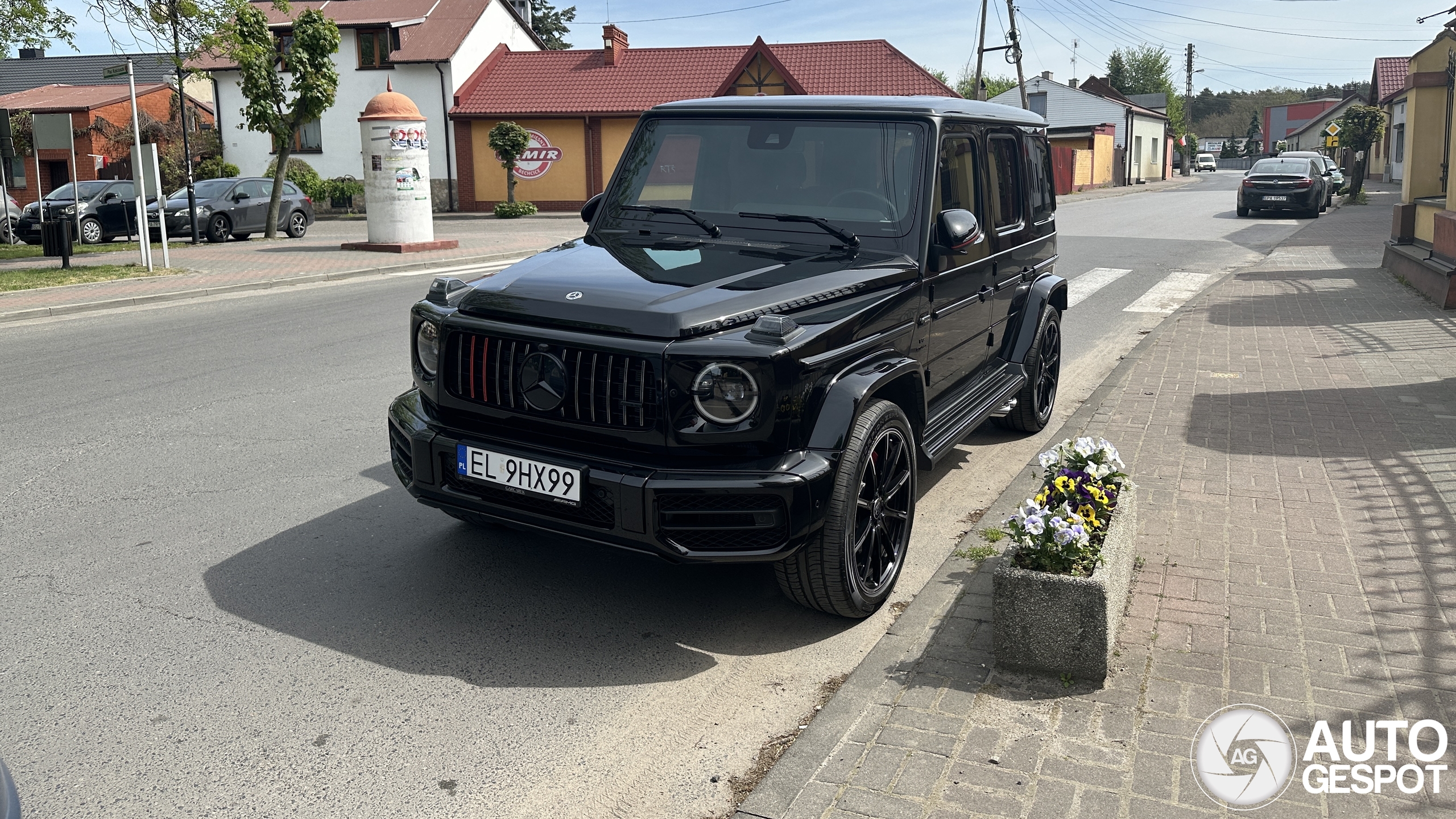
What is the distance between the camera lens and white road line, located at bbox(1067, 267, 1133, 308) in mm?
14852

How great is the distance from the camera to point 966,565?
4.82 metres

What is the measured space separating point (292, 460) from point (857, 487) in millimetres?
3850

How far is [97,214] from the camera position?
25.1 metres

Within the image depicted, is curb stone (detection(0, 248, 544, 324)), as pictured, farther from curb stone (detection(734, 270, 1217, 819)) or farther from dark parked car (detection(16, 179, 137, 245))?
curb stone (detection(734, 270, 1217, 819))

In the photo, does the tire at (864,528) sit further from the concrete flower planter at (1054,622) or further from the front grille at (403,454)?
the front grille at (403,454)

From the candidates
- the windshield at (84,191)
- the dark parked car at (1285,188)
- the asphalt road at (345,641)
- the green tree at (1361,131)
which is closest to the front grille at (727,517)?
the asphalt road at (345,641)

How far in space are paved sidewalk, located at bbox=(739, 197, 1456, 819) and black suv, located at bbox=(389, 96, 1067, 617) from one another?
A: 2.07 ft

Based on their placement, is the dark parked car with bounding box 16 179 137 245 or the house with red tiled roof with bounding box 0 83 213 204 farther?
the house with red tiled roof with bounding box 0 83 213 204

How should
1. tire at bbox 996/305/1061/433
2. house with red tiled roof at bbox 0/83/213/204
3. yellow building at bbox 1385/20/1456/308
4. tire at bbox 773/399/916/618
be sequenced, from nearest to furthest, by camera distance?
tire at bbox 773/399/916/618 < tire at bbox 996/305/1061/433 < yellow building at bbox 1385/20/1456/308 < house with red tiled roof at bbox 0/83/213/204

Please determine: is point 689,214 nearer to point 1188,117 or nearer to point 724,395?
point 724,395

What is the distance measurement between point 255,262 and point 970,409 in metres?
17.4

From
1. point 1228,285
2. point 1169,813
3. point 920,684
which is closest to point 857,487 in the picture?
point 920,684

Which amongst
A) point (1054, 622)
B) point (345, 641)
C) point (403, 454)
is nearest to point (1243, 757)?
point (1054, 622)

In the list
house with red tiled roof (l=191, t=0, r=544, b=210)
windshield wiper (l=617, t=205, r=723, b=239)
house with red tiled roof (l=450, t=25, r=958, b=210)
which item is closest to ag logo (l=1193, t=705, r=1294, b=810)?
windshield wiper (l=617, t=205, r=723, b=239)
